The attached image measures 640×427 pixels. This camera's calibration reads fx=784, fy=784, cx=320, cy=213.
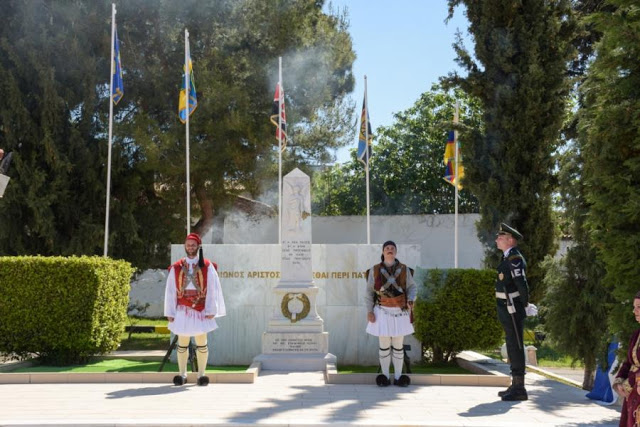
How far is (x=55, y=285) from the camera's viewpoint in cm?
1262

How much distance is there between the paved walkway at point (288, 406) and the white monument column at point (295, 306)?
6.71 feet

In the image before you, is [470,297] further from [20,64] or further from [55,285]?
[20,64]

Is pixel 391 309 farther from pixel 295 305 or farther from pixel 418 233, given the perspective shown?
A: pixel 418 233

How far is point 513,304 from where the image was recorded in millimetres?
9492

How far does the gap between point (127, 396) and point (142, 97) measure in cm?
1462

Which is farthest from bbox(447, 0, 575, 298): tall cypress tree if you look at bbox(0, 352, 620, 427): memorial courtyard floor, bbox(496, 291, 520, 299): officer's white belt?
bbox(496, 291, 520, 299): officer's white belt

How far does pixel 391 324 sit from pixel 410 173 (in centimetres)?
2737

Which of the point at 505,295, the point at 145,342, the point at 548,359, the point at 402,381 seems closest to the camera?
the point at 505,295

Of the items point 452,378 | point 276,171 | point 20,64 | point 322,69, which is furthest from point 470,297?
point 20,64

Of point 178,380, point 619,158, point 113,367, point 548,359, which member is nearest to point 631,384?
point 619,158

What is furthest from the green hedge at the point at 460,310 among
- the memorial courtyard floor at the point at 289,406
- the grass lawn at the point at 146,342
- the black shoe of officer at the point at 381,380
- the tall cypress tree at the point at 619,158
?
the grass lawn at the point at 146,342

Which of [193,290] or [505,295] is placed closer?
[505,295]

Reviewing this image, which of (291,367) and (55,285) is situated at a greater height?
(55,285)

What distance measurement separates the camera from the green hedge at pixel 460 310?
541 inches
